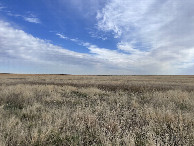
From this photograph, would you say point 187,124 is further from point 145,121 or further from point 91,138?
point 91,138

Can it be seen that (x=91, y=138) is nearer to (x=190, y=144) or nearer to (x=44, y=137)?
(x=44, y=137)

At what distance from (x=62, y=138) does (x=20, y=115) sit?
8.63 feet

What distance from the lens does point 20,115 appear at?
5.03 m

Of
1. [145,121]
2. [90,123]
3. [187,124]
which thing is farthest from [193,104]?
[90,123]

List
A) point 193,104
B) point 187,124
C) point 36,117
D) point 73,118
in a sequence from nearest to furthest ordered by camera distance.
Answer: point 187,124 → point 73,118 → point 36,117 → point 193,104

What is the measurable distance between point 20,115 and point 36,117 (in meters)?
0.72

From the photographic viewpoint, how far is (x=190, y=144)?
2971 mm

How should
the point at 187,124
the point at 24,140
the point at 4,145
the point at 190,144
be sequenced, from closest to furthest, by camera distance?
the point at 4,145, the point at 190,144, the point at 24,140, the point at 187,124

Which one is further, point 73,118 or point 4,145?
point 73,118

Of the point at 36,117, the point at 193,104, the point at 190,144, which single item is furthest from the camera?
the point at 193,104

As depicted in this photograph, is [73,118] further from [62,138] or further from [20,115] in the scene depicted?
[20,115]

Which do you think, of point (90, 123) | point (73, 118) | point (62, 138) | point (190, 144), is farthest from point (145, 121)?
point (62, 138)

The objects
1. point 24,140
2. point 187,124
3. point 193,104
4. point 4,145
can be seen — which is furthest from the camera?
point 193,104

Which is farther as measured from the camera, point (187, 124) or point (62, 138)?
point (187, 124)
